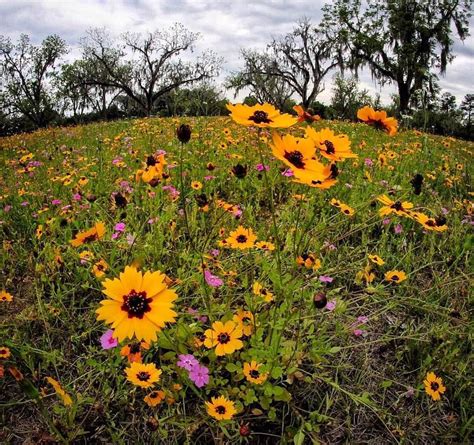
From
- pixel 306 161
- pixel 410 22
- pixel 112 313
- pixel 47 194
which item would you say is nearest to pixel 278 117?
pixel 306 161

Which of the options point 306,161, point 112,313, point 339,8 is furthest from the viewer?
point 339,8

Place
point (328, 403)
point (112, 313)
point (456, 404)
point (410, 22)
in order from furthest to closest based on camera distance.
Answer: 1. point (410, 22)
2. point (456, 404)
3. point (328, 403)
4. point (112, 313)

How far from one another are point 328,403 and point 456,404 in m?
0.53

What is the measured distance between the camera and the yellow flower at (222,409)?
106 centimetres

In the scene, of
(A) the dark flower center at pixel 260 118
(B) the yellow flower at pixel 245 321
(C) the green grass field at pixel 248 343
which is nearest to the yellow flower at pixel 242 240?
(C) the green grass field at pixel 248 343

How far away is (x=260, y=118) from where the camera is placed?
1.00 m

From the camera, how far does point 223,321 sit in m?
1.27

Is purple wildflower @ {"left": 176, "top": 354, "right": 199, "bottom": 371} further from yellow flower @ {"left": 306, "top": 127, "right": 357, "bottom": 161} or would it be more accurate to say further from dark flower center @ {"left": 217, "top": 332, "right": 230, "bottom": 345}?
yellow flower @ {"left": 306, "top": 127, "right": 357, "bottom": 161}

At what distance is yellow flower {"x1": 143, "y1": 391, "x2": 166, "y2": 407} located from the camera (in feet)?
3.76

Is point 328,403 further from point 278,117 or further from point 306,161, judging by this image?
point 278,117

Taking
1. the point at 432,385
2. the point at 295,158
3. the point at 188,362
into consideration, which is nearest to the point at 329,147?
the point at 295,158

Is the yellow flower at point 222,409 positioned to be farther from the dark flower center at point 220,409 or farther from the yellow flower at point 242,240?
the yellow flower at point 242,240

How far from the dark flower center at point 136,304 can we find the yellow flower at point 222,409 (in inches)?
14.7

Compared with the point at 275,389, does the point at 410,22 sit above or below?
above
